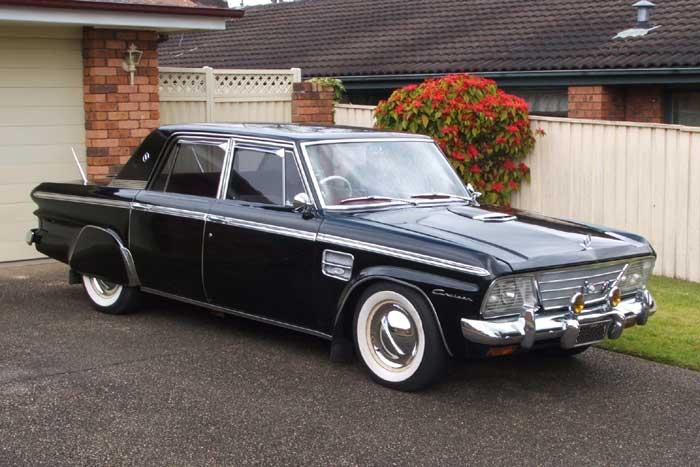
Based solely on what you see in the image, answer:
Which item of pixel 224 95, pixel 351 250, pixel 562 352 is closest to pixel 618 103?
pixel 224 95

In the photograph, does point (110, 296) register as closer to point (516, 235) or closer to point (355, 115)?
point (516, 235)

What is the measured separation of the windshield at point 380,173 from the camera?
721 centimetres

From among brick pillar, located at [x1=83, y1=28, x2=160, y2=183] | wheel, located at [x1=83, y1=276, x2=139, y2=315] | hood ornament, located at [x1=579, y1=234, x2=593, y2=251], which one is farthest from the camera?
brick pillar, located at [x1=83, y1=28, x2=160, y2=183]

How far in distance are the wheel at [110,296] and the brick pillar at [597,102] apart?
27.4 feet

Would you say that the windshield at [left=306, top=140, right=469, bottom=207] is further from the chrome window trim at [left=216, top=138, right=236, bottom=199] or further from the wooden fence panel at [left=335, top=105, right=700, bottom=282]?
the wooden fence panel at [left=335, top=105, right=700, bottom=282]

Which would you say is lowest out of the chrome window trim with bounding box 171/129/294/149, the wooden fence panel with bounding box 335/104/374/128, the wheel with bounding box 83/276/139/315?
the wheel with bounding box 83/276/139/315

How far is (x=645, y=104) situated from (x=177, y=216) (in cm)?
883

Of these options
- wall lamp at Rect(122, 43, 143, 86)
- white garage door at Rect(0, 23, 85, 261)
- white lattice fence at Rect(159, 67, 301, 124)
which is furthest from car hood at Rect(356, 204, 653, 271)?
white lattice fence at Rect(159, 67, 301, 124)

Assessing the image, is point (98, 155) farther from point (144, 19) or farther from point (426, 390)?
point (426, 390)

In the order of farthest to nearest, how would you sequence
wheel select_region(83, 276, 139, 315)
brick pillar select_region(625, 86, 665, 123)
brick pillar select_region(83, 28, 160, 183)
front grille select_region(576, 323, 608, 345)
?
brick pillar select_region(625, 86, 665, 123) → brick pillar select_region(83, 28, 160, 183) → wheel select_region(83, 276, 139, 315) → front grille select_region(576, 323, 608, 345)

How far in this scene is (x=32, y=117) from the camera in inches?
436

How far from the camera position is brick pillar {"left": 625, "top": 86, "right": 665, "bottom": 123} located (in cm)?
1436

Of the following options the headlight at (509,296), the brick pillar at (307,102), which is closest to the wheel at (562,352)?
the headlight at (509,296)

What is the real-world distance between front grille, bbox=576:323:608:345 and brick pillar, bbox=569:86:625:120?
864cm
